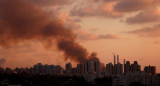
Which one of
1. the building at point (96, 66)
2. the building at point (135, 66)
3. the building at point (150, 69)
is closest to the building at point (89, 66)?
the building at point (96, 66)

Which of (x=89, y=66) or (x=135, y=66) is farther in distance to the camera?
(x=89, y=66)

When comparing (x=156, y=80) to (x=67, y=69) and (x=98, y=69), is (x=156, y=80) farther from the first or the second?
(x=67, y=69)

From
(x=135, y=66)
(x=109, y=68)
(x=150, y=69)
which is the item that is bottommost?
(x=150, y=69)

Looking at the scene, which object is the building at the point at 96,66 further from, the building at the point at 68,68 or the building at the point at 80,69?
the building at the point at 68,68

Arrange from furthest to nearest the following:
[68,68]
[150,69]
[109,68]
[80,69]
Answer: [68,68] < [80,69] < [109,68] < [150,69]

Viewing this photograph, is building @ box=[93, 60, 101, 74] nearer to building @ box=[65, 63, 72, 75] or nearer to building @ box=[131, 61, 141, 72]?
building @ box=[131, 61, 141, 72]

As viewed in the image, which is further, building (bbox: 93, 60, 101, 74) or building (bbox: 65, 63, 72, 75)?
building (bbox: 65, 63, 72, 75)

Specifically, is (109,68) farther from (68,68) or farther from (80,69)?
(68,68)

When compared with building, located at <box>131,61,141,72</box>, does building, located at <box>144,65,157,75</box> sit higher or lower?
lower

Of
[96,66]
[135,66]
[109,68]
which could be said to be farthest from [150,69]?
[96,66]

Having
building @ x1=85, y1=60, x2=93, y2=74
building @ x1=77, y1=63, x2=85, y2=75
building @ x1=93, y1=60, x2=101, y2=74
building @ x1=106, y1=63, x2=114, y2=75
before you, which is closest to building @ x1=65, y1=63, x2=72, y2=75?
building @ x1=77, y1=63, x2=85, y2=75

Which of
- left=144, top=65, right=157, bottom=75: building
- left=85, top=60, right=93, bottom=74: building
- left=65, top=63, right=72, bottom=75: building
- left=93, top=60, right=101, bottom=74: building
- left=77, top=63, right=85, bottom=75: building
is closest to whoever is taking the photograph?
left=144, top=65, right=157, bottom=75: building

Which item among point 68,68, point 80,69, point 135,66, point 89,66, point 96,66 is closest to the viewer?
point 135,66
